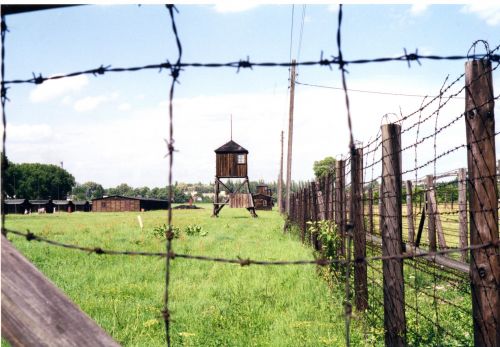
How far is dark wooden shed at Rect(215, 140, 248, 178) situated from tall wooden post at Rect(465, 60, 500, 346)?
36615 mm

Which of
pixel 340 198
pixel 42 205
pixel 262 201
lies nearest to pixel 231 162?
pixel 340 198

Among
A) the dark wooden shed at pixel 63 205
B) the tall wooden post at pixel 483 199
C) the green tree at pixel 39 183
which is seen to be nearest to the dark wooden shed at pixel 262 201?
the dark wooden shed at pixel 63 205

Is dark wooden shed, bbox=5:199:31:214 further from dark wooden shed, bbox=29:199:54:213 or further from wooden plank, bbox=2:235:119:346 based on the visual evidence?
wooden plank, bbox=2:235:119:346

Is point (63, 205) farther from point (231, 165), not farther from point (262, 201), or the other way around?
point (231, 165)

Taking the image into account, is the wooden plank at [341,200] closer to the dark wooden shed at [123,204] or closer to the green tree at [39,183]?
the dark wooden shed at [123,204]

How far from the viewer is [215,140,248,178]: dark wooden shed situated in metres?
39.1

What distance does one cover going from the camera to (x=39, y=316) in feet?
4.96

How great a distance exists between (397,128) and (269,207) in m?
74.4

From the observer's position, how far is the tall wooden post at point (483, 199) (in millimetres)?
2305

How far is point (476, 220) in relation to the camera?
2.33 metres

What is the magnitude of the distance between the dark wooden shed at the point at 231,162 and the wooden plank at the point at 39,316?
37355 mm

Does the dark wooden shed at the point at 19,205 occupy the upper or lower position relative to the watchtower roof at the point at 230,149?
lower

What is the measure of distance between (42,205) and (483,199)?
279ft

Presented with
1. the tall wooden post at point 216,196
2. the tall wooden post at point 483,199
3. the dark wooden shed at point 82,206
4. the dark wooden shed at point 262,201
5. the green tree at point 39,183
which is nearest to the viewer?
the tall wooden post at point 483,199
